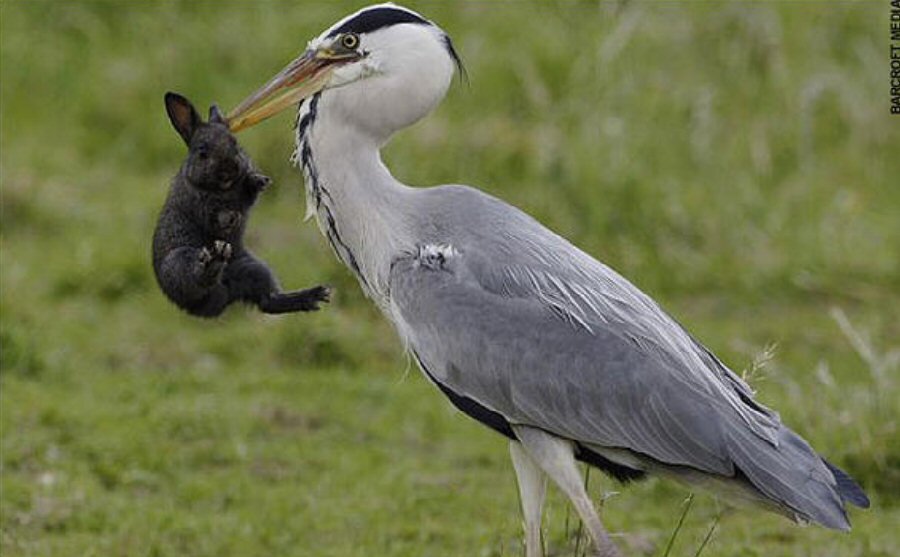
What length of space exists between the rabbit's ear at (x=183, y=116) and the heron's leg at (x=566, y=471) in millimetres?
1122

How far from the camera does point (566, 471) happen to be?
4.79 m

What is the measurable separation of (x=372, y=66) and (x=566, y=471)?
1.13m

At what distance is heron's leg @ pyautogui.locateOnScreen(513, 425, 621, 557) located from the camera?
15.6 feet

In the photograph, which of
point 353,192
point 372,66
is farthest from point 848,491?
point 372,66

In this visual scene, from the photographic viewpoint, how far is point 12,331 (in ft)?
25.7

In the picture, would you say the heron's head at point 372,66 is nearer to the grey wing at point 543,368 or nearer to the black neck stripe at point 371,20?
the black neck stripe at point 371,20

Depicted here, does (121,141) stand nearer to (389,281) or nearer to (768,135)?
(768,135)

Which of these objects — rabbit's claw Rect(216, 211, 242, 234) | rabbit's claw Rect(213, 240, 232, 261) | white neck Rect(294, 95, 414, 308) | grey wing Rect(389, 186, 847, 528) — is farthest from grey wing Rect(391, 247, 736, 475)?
rabbit's claw Rect(213, 240, 232, 261)

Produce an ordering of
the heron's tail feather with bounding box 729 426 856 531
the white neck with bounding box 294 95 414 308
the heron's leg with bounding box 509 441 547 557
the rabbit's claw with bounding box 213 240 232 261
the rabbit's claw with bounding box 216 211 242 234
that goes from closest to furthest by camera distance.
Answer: the rabbit's claw with bounding box 213 240 232 261 < the rabbit's claw with bounding box 216 211 242 234 < the heron's tail feather with bounding box 729 426 856 531 < the heron's leg with bounding box 509 441 547 557 < the white neck with bounding box 294 95 414 308

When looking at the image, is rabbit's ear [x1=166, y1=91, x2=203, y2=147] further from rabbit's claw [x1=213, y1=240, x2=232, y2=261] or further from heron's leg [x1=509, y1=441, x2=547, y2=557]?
heron's leg [x1=509, y1=441, x2=547, y2=557]

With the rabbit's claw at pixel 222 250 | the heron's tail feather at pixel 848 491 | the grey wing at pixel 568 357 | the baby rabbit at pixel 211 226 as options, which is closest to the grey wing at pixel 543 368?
the grey wing at pixel 568 357

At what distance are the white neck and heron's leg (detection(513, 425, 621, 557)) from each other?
0.53m

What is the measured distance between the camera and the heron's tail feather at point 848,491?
4.77m

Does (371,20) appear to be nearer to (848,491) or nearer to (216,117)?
(216,117)
